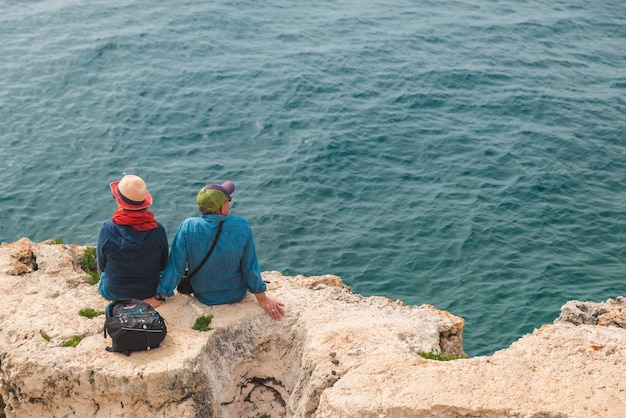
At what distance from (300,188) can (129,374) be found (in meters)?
17.4

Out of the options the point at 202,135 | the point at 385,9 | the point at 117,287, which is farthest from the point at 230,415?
the point at 385,9

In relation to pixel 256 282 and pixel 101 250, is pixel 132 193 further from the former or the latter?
pixel 256 282

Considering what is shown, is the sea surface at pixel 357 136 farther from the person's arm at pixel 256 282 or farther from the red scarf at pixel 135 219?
the red scarf at pixel 135 219

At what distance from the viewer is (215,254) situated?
12.0m

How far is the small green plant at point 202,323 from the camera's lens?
11742mm

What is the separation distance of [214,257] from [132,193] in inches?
68.2

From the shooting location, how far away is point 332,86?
36.3 m

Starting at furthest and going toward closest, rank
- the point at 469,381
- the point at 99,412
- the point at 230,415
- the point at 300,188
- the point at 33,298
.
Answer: the point at 300,188, the point at 33,298, the point at 230,415, the point at 99,412, the point at 469,381

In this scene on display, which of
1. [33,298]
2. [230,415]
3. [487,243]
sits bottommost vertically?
[487,243]

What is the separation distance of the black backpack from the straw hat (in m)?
1.70

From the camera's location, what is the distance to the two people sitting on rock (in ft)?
38.7

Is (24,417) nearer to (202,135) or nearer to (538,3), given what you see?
(202,135)

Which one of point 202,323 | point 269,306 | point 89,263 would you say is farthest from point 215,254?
point 89,263

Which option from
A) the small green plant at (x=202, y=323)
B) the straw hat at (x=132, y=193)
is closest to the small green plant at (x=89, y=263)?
the straw hat at (x=132, y=193)
